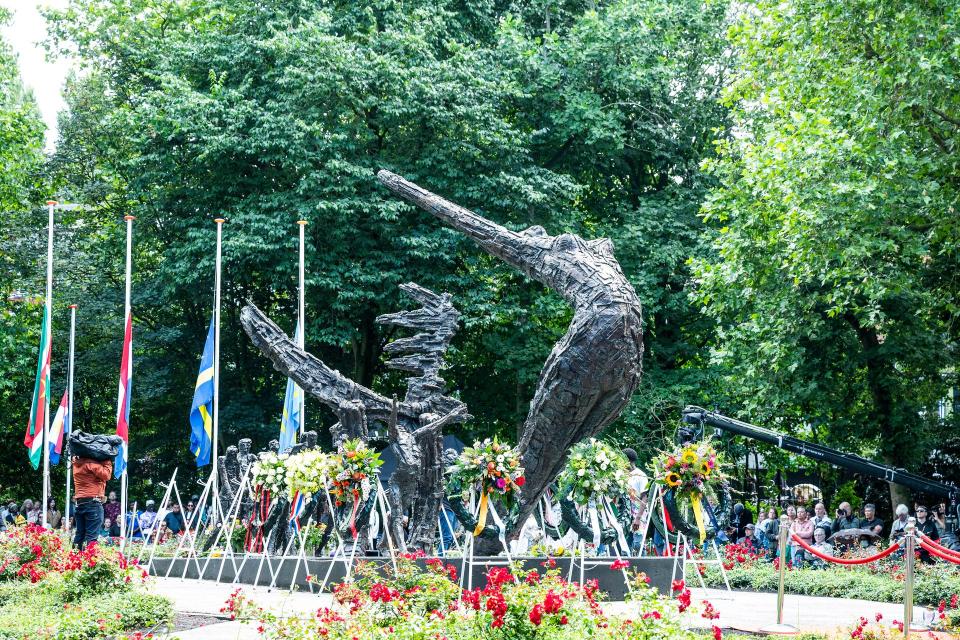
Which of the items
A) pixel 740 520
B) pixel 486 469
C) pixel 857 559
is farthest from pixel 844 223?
pixel 486 469

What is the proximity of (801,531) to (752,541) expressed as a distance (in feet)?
6.99

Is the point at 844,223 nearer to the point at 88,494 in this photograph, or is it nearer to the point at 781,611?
the point at 781,611

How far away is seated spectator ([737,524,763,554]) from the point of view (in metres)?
18.1

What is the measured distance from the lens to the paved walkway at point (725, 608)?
930cm

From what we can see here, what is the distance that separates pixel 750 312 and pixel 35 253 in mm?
19747

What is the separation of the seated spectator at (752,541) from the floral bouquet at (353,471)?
872 cm

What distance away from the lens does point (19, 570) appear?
12172mm

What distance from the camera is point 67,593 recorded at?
33.5 feet

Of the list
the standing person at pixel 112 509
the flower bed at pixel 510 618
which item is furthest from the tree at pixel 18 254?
the flower bed at pixel 510 618

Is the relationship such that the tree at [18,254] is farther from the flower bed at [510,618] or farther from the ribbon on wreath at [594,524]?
the flower bed at [510,618]

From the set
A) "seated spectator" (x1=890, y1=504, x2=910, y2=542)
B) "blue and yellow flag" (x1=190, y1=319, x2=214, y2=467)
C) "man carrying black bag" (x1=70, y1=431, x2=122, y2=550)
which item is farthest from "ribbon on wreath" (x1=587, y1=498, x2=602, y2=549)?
"blue and yellow flag" (x1=190, y1=319, x2=214, y2=467)

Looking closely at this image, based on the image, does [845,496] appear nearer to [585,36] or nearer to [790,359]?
[790,359]

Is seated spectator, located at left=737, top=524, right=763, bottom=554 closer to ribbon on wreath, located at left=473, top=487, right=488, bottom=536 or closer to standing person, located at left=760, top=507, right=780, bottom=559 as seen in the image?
standing person, located at left=760, top=507, right=780, bottom=559

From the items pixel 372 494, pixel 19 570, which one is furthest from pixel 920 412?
pixel 19 570
